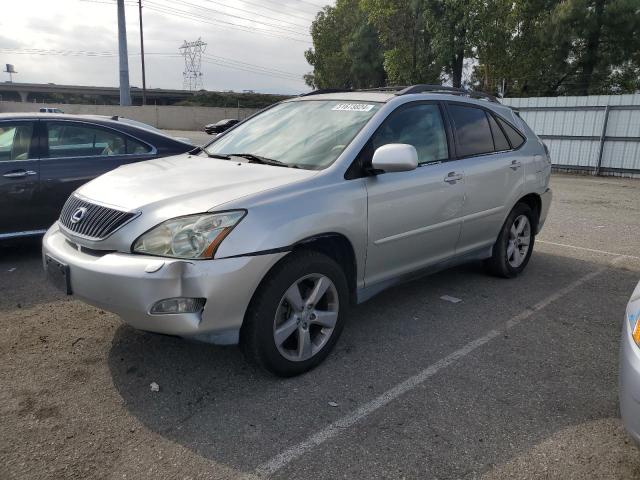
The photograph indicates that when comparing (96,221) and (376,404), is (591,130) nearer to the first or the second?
(376,404)

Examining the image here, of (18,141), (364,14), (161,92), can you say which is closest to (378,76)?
(364,14)

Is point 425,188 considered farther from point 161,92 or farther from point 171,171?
point 161,92

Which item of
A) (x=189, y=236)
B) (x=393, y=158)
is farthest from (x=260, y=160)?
(x=189, y=236)

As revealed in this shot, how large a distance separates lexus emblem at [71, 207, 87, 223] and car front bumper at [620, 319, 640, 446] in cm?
297

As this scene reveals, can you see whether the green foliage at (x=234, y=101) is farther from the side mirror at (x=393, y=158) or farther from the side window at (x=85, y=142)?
the side mirror at (x=393, y=158)

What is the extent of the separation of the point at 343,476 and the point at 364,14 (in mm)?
47870

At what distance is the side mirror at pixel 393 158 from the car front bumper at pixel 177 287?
37.6 inches

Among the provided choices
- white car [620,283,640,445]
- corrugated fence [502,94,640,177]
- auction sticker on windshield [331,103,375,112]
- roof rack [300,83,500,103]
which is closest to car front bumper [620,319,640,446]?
white car [620,283,640,445]

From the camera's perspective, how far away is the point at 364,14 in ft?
150

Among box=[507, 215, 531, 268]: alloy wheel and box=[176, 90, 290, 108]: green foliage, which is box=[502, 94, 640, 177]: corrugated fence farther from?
box=[176, 90, 290, 108]: green foliage

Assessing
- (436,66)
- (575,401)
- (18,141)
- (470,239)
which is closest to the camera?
(575,401)

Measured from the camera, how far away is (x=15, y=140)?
552 centimetres

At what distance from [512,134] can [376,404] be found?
3332 mm

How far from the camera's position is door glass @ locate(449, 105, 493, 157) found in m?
4.53
